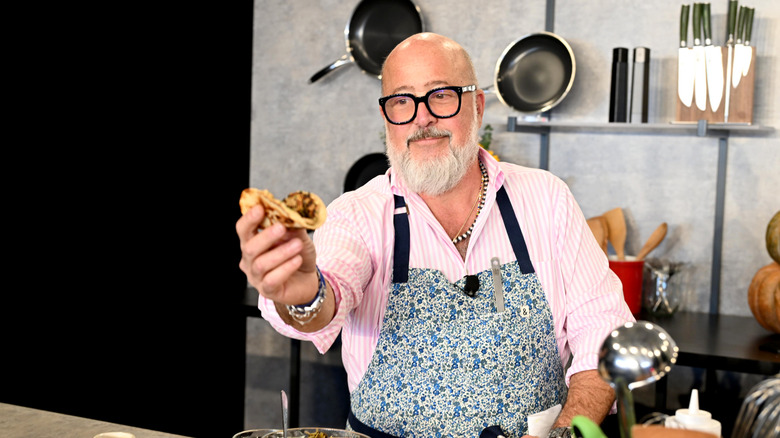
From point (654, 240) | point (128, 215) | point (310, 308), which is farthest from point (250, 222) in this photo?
point (654, 240)

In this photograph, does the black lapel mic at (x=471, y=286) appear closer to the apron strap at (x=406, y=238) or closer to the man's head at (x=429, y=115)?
the apron strap at (x=406, y=238)

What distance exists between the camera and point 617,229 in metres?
2.85

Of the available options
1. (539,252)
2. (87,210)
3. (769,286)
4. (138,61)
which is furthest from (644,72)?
(87,210)

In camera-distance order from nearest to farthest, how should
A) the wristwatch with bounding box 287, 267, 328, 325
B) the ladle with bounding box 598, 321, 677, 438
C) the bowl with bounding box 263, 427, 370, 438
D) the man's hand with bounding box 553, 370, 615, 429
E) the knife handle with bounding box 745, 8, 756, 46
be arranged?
the ladle with bounding box 598, 321, 677, 438 < the bowl with bounding box 263, 427, 370, 438 < the wristwatch with bounding box 287, 267, 328, 325 < the man's hand with bounding box 553, 370, 615, 429 < the knife handle with bounding box 745, 8, 756, 46

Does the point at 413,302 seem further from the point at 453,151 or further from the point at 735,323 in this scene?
the point at 735,323

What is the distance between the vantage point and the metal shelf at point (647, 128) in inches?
104

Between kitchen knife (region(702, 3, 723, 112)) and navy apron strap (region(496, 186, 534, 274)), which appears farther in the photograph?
kitchen knife (region(702, 3, 723, 112))

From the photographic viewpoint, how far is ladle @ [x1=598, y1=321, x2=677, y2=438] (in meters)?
0.69

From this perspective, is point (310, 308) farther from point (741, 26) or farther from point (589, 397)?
point (741, 26)

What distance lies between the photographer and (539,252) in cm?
171

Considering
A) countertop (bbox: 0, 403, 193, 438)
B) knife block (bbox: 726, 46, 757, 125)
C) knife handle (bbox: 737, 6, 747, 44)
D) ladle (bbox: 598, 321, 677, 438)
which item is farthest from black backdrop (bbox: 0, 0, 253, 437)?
ladle (bbox: 598, 321, 677, 438)

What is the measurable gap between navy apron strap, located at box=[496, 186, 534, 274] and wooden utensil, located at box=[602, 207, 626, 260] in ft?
3.96

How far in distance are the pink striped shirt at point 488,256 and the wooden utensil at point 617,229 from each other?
3.77 ft

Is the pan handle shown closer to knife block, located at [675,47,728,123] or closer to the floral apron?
knife block, located at [675,47,728,123]
